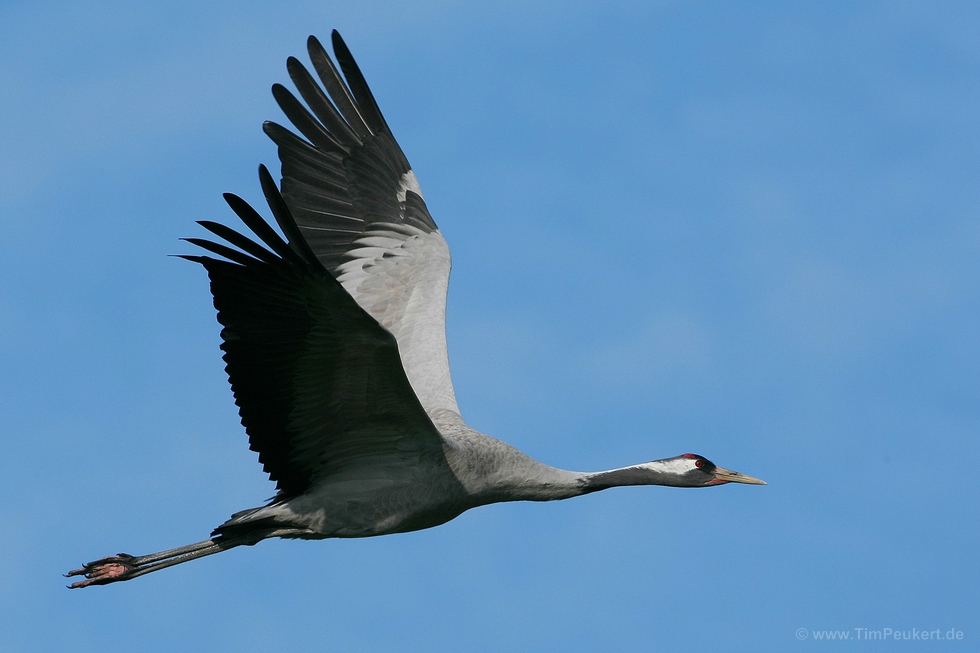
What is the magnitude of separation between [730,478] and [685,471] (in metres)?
0.39

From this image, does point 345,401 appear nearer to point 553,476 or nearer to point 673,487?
point 553,476

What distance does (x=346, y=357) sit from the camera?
24.0 feet

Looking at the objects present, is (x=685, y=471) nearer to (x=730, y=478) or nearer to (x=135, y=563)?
(x=730, y=478)

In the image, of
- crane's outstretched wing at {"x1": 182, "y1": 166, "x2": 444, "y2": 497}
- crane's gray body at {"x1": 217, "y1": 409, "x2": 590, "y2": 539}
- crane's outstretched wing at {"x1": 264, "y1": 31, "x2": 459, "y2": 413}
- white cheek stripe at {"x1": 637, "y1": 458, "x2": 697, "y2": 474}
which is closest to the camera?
crane's outstretched wing at {"x1": 182, "y1": 166, "x2": 444, "y2": 497}

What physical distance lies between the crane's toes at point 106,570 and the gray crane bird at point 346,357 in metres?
0.01

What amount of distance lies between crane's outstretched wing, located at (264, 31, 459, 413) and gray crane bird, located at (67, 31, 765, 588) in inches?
0.5

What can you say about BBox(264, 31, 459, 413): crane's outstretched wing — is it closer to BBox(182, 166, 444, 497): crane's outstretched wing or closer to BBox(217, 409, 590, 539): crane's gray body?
BBox(217, 409, 590, 539): crane's gray body

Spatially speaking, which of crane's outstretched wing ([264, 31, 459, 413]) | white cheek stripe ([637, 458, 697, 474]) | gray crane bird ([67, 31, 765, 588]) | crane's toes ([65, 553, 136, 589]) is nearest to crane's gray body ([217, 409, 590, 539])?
gray crane bird ([67, 31, 765, 588])

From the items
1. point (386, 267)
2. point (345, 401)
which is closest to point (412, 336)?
point (386, 267)

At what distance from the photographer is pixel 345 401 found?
7711mm

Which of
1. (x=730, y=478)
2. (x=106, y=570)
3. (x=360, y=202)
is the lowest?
(x=106, y=570)

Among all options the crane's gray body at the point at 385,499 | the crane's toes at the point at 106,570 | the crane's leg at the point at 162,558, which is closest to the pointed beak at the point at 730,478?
the crane's gray body at the point at 385,499

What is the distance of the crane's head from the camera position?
9.37 meters

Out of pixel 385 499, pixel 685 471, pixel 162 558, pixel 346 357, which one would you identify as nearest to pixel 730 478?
pixel 685 471
